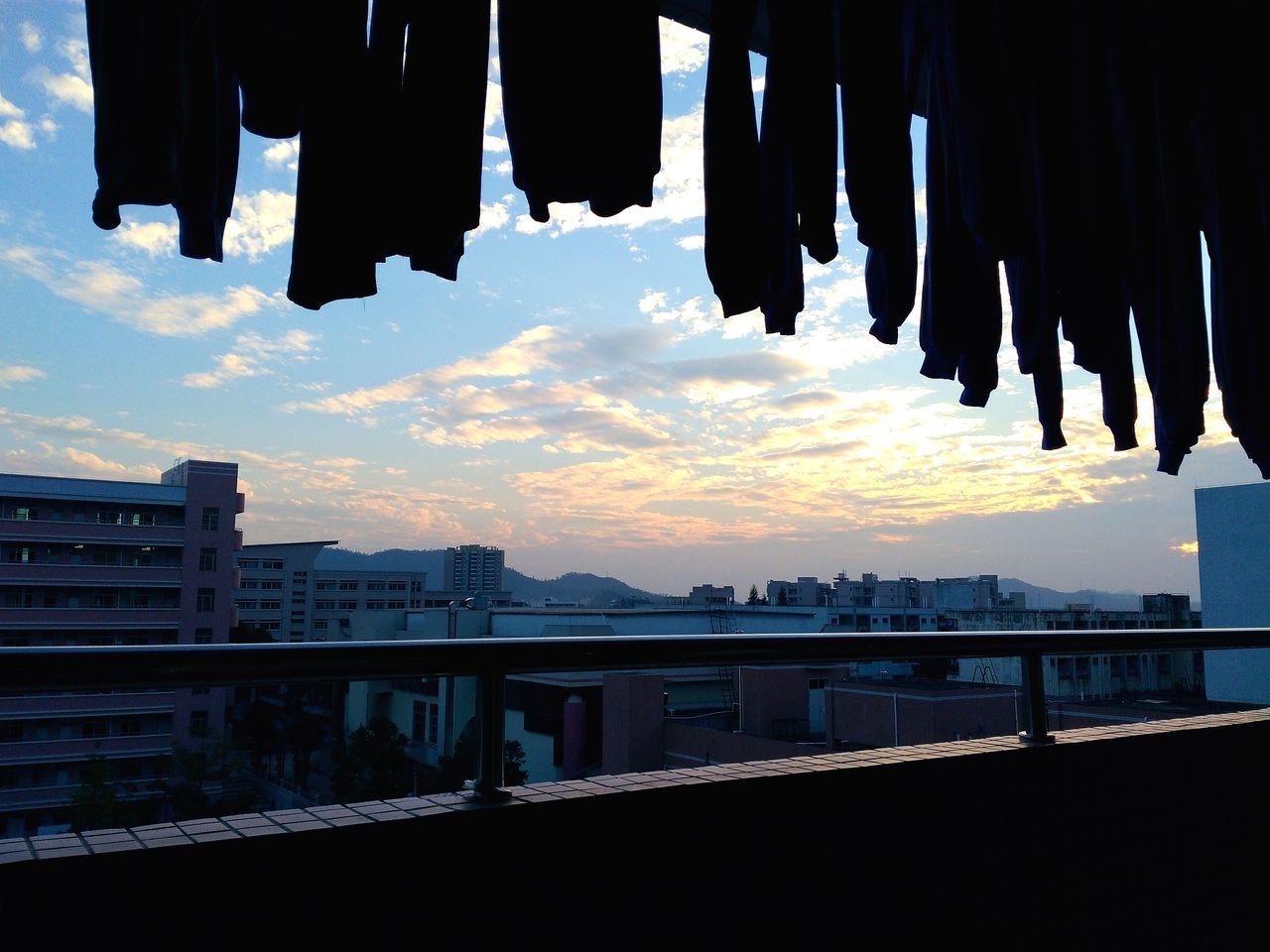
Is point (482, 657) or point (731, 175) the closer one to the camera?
point (482, 657)

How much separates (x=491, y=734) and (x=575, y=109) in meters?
1.13

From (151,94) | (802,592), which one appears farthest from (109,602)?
(802,592)

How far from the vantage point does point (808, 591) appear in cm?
341

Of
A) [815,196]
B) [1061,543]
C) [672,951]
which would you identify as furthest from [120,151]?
[1061,543]

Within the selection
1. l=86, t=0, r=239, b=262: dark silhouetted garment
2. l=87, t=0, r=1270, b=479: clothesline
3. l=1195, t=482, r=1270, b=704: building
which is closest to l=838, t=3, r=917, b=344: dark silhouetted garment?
l=87, t=0, r=1270, b=479: clothesline

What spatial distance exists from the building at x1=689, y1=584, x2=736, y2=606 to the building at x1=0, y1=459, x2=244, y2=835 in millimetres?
1365

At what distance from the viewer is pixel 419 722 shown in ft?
4.83

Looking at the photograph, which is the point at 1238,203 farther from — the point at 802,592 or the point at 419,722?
the point at 419,722

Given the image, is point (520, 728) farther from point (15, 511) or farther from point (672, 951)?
point (15, 511)

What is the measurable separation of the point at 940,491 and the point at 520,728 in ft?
13.0

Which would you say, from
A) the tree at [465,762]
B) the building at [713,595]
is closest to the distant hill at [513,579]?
the building at [713,595]

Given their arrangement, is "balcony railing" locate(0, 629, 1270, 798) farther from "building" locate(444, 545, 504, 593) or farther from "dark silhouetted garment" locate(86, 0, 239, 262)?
"building" locate(444, 545, 504, 593)

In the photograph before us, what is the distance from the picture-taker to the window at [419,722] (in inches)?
57.2

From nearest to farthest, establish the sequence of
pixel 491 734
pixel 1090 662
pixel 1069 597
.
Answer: pixel 491 734, pixel 1090 662, pixel 1069 597
